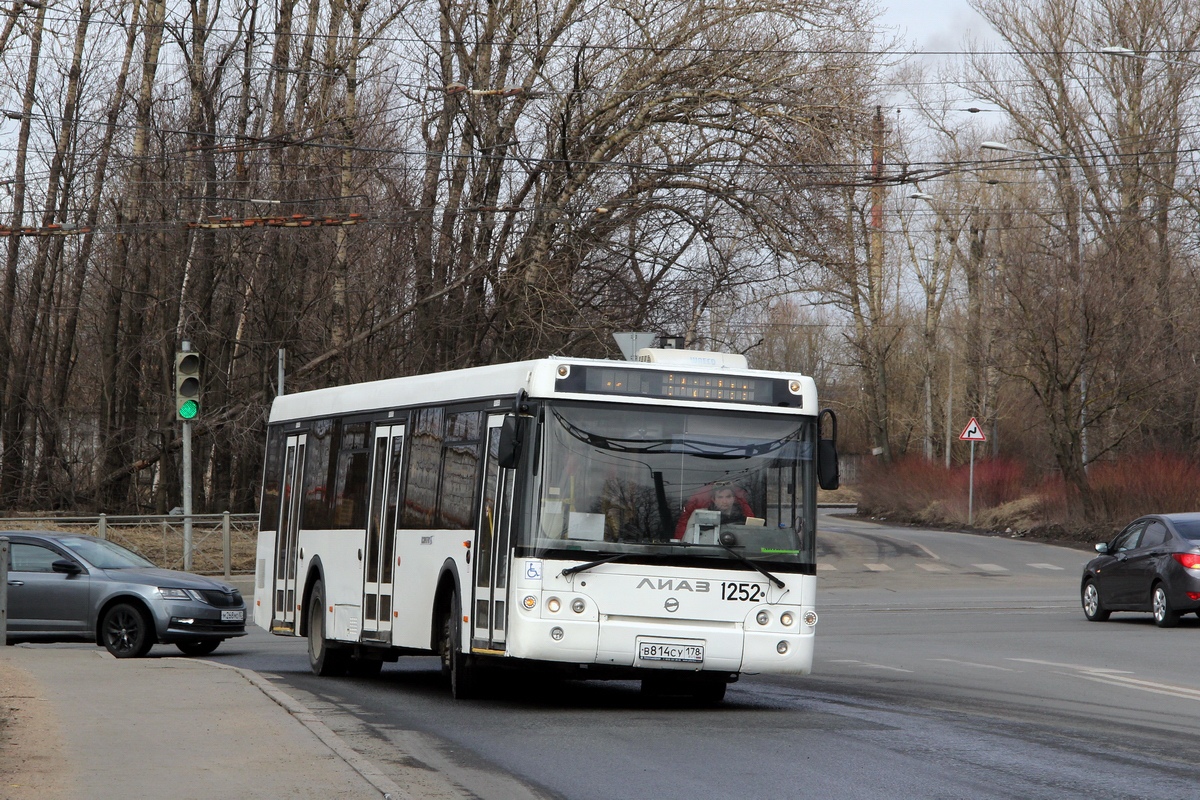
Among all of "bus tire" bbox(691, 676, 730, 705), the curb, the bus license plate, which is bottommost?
the curb

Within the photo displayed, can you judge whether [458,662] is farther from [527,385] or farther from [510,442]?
[527,385]

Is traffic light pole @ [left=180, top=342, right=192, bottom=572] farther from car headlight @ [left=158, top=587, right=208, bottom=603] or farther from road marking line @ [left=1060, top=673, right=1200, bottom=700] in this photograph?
road marking line @ [left=1060, top=673, right=1200, bottom=700]

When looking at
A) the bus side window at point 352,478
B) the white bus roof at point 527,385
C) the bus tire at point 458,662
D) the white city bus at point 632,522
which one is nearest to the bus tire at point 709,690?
the white city bus at point 632,522

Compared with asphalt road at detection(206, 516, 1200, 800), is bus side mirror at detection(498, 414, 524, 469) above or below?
above

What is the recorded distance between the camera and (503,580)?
11656 millimetres

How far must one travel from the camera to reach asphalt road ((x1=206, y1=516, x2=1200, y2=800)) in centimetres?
855

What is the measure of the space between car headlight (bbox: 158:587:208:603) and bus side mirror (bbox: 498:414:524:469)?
7066 millimetres

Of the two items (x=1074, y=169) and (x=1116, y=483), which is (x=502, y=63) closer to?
(x=1116, y=483)

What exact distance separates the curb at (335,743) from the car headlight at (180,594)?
4.37 meters

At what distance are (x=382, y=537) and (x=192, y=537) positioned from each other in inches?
612

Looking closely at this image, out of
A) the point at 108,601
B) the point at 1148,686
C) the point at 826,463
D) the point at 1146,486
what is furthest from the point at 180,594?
the point at 1146,486

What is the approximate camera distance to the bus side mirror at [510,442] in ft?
37.2

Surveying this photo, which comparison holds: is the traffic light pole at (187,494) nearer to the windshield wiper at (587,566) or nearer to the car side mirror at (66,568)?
the car side mirror at (66,568)

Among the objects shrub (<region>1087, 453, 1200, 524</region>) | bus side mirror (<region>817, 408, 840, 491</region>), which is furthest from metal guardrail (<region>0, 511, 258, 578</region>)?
shrub (<region>1087, 453, 1200, 524</region>)
